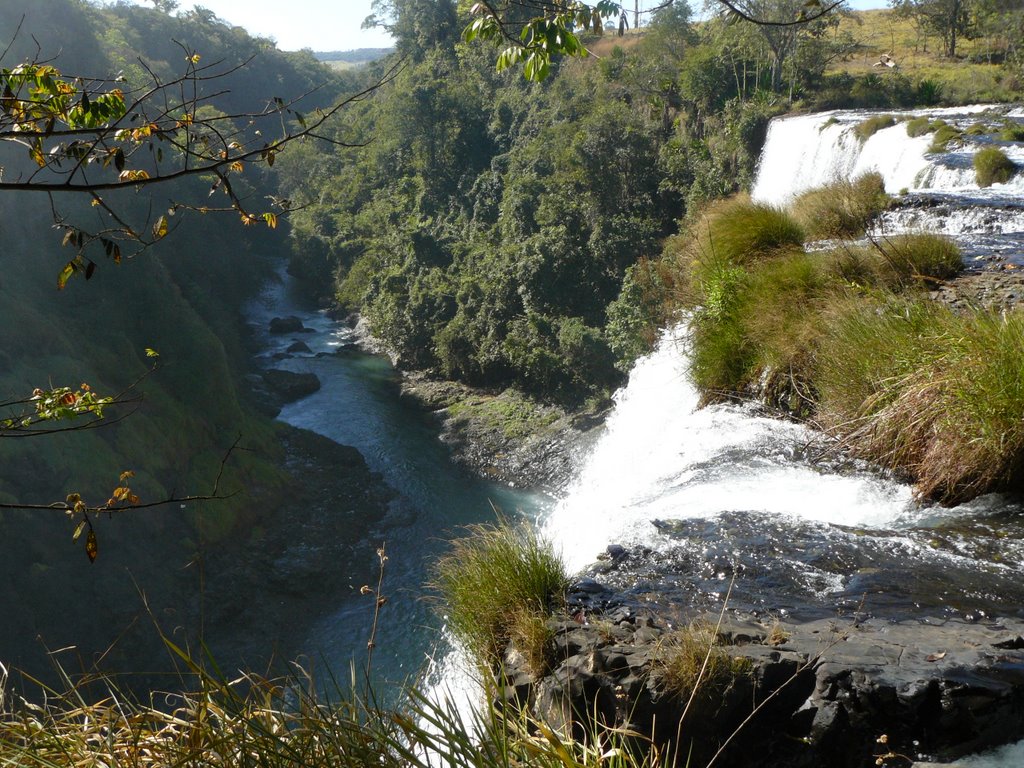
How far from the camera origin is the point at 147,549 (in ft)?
56.4

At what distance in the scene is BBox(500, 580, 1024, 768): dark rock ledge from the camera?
322cm

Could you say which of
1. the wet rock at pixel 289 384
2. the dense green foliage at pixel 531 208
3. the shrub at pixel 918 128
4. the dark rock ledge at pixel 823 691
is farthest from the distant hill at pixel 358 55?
the dark rock ledge at pixel 823 691

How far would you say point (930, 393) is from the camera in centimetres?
534

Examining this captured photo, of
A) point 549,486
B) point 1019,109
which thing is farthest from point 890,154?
point 549,486

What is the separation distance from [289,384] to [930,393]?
25897mm

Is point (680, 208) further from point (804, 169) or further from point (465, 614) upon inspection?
point (465, 614)

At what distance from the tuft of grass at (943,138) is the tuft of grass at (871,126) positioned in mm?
1654

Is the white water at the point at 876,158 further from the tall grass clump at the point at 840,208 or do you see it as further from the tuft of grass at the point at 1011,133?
the tall grass clump at the point at 840,208

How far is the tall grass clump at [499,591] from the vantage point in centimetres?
446

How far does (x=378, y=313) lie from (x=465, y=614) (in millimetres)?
29618

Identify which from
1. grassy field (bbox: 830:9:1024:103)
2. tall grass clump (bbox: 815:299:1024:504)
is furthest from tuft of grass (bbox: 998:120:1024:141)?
tall grass clump (bbox: 815:299:1024:504)

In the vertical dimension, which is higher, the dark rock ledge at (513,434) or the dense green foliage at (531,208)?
the dense green foliage at (531,208)

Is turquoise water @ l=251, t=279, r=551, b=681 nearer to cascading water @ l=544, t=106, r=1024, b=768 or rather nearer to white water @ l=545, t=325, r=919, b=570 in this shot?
white water @ l=545, t=325, r=919, b=570

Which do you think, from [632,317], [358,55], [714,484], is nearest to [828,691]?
[714,484]
